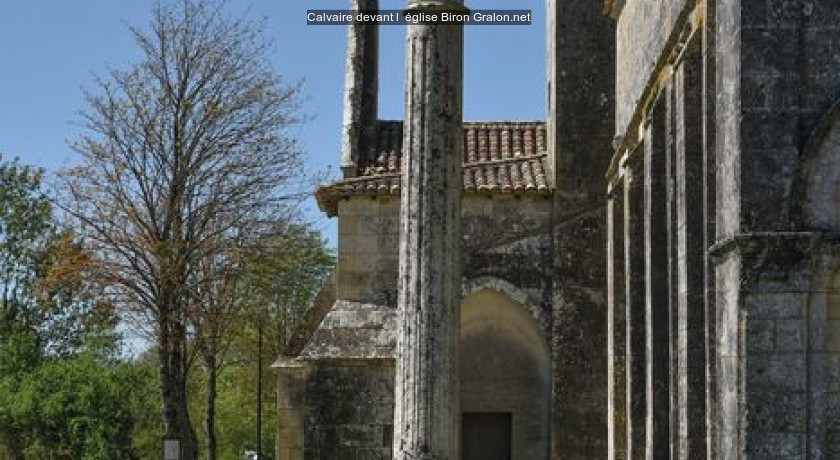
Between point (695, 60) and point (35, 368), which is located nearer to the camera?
point (695, 60)

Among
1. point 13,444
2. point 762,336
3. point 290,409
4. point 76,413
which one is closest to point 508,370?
point 290,409

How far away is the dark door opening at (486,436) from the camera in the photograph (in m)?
19.7

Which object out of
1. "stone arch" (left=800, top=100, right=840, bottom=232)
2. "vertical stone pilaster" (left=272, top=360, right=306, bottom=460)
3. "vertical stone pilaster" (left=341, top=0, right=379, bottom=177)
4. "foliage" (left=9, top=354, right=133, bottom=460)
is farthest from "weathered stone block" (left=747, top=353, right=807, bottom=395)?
"foliage" (left=9, top=354, right=133, bottom=460)

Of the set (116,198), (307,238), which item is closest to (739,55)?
(116,198)

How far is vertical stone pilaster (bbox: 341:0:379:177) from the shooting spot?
2106 cm

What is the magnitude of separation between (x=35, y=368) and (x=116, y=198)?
15.7 m

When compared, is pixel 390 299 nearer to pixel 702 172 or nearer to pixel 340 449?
pixel 340 449

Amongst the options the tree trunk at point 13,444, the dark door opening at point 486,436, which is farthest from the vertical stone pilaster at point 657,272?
the tree trunk at point 13,444

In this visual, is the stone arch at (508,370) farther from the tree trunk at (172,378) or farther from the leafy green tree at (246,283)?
the tree trunk at (172,378)

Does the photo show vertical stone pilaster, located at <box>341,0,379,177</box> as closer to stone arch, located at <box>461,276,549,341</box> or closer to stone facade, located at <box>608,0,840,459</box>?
stone arch, located at <box>461,276,549,341</box>

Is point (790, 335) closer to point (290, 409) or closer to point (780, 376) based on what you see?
point (780, 376)

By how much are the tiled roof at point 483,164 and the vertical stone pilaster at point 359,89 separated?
0.21m

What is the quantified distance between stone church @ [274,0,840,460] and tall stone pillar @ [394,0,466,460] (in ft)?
0.06

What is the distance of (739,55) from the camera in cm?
966
